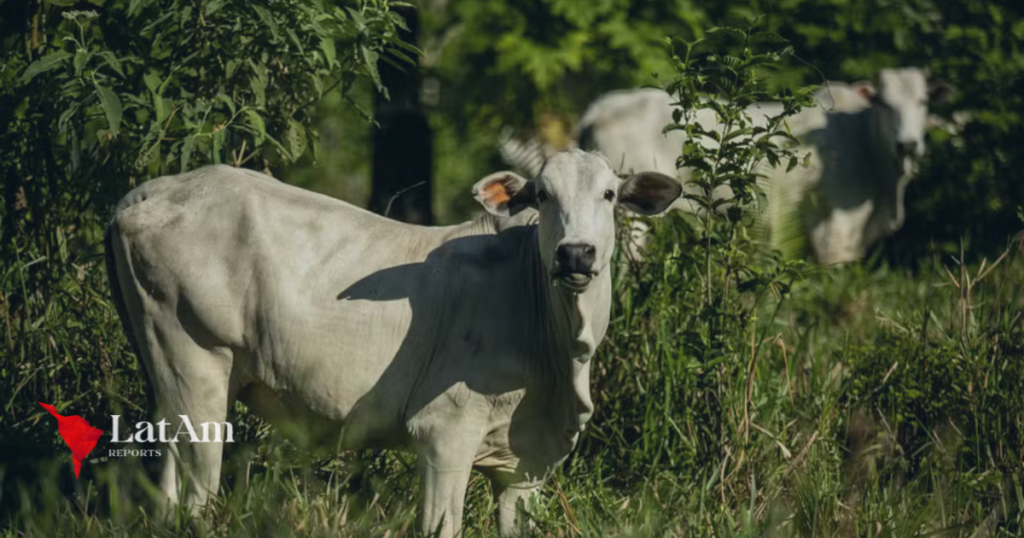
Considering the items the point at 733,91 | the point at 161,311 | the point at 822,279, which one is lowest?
the point at 822,279

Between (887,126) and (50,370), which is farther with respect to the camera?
(887,126)

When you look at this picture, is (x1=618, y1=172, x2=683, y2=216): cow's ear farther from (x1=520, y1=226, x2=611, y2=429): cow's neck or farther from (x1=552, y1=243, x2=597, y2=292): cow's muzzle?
(x1=552, y1=243, x2=597, y2=292): cow's muzzle

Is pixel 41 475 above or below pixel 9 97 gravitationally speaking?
below

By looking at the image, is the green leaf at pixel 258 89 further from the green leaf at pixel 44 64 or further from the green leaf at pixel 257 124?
the green leaf at pixel 44 64

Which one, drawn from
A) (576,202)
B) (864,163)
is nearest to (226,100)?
(576,202)

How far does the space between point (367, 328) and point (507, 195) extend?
703mm

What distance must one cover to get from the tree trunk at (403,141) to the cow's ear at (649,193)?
328 centimetres

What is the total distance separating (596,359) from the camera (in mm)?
6242

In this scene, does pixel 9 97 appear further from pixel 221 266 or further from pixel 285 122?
pixel 221 266

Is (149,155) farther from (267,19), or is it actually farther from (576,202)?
(576,202)

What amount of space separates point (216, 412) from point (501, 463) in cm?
107

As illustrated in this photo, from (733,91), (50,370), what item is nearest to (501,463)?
(733,91)

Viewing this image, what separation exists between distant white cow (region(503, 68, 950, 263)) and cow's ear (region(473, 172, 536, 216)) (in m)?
4.98

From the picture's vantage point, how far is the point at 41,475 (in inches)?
220
